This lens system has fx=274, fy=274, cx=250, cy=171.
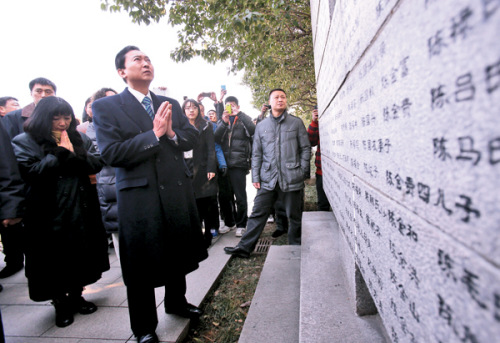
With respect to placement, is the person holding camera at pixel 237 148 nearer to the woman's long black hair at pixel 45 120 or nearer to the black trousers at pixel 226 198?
the black trousers at pixel 226 198

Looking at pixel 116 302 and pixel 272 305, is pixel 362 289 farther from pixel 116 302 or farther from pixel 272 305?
pixel 116 302

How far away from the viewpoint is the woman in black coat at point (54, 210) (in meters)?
2.35

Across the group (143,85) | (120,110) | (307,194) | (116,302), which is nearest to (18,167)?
(120,110)

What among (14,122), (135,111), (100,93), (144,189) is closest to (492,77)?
(144,189)

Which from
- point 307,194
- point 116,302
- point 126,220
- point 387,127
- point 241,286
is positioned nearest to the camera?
point 387,127

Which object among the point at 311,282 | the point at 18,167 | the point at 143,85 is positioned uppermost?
the point at 143,85

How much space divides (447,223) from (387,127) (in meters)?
0.38

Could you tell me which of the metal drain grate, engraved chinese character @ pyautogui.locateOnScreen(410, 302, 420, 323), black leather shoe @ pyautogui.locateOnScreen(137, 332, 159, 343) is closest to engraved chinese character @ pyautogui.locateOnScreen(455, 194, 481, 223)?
engraved chinese character @ pyautogui.locateOnScreen(410, 302, 420, 323)

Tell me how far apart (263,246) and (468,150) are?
3.89 metres

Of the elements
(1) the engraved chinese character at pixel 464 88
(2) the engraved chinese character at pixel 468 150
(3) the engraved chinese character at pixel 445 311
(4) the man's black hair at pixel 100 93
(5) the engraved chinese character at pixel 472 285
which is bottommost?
(3) the engraved chinese character at pixel 445 311

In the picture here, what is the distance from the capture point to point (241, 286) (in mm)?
3037

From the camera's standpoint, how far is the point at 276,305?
7.81 ft

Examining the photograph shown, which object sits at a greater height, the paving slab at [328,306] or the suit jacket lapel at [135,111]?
the suit jacket lapel at [135,111]

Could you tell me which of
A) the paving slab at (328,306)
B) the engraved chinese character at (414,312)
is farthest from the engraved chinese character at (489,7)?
the paving slab at (328,306)
